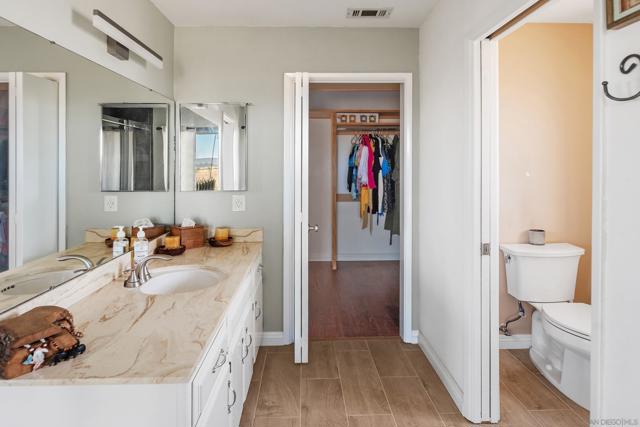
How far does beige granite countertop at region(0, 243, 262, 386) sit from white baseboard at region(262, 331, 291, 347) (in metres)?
1.14

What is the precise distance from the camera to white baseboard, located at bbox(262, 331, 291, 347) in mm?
2834

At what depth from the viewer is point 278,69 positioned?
276 centimetres

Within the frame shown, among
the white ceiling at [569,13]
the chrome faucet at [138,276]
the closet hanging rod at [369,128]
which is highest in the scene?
the white ceiling at [569,13]

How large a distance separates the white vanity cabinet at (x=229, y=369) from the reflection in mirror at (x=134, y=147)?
87 centimetres

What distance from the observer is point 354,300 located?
13.1 feet

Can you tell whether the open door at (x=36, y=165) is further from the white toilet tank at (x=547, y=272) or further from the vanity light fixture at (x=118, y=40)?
the white toilet tank at (x=547, y=272)

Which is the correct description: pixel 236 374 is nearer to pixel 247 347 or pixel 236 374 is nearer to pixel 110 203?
pixel 247 347

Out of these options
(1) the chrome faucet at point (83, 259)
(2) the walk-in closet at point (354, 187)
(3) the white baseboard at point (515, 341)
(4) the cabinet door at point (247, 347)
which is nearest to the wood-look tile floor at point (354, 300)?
(2) the walk-in closet at point (354, 187)

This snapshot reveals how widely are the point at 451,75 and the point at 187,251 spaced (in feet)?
6.42

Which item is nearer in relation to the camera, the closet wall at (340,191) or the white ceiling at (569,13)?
the white ceiling at (569,13)

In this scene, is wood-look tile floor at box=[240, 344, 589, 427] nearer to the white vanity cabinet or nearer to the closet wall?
the white vanity cabinet

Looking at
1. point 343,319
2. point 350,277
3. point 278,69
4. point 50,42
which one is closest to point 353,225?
point 350,277

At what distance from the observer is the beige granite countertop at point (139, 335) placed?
0.96 metres

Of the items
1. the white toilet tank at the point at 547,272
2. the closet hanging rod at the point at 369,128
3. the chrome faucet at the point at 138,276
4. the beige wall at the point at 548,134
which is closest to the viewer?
the chrome faucet at the point at 138,276
